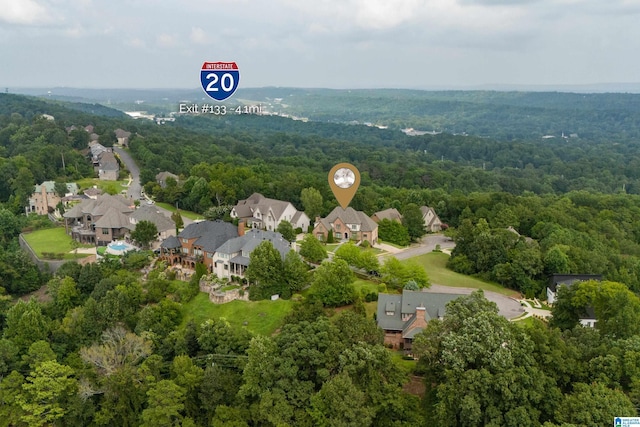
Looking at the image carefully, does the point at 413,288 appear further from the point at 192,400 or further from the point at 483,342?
the point at 192,400

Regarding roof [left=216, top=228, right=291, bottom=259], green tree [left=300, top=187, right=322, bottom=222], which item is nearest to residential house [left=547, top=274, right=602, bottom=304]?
roof [left=216, top=228, right=291, bottom=259]

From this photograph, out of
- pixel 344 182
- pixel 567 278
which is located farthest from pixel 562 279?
pixel 344 182

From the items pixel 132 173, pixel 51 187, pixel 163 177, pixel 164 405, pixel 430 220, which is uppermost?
pixel 163 177

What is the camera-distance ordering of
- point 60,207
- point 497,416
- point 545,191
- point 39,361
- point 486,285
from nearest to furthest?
point 497,416 < point 39,361 < point 486,285 < point 60,207 < point 545,191

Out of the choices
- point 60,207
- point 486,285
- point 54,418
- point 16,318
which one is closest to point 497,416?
point 486,285

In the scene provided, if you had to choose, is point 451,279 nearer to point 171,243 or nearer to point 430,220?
point 430,220

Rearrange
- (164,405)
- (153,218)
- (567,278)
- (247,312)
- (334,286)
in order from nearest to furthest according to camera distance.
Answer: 1. (164,405)
2. (334,286)
3. (247,312)
4. (567,278)
5. (153,218)
